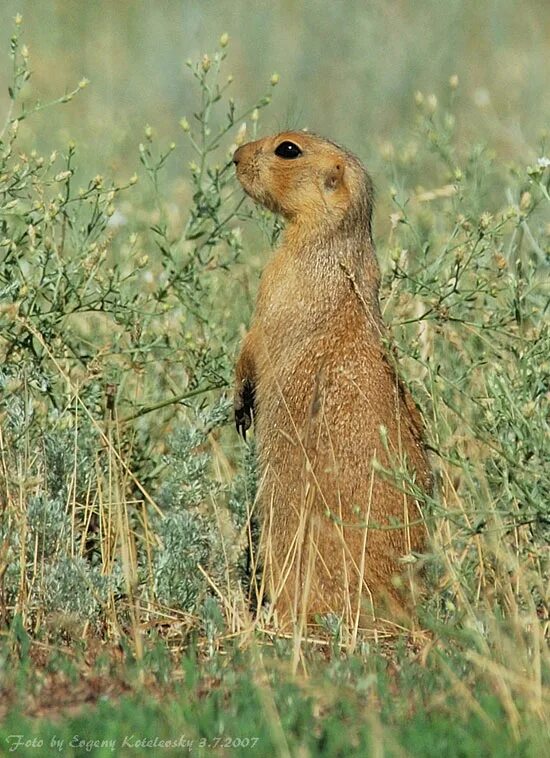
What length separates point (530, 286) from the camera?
17.1ft

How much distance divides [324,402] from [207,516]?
857 millimetres

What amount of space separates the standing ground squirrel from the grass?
0.49ft

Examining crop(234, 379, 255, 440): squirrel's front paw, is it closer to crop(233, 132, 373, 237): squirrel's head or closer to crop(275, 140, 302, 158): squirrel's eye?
crop(233, 132, 373, 237): squirrel's head

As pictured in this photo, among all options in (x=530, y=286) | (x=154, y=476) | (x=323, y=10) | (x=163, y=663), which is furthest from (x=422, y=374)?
(x=323, y=10)

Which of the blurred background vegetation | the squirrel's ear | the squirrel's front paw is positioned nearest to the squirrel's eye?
the squirrel's ear

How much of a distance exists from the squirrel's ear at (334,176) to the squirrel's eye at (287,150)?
0.18m

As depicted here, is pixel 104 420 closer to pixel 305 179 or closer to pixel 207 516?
pixel 207 516

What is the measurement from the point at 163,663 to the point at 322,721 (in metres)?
0.64

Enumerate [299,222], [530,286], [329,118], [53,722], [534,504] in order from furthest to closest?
1. [329,118]
2. [299,222]
3. [530,286]
4. [534,504]
5. [53,722]

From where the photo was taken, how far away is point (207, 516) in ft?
18.6

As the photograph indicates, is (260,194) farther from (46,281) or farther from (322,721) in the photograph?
(322,721)

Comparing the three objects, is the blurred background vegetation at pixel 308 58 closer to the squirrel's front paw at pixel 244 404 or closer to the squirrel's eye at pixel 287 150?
the squirrel's eye at pixel 287 150

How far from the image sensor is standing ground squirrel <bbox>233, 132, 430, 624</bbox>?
4.91m

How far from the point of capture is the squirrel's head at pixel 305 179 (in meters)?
5.82
